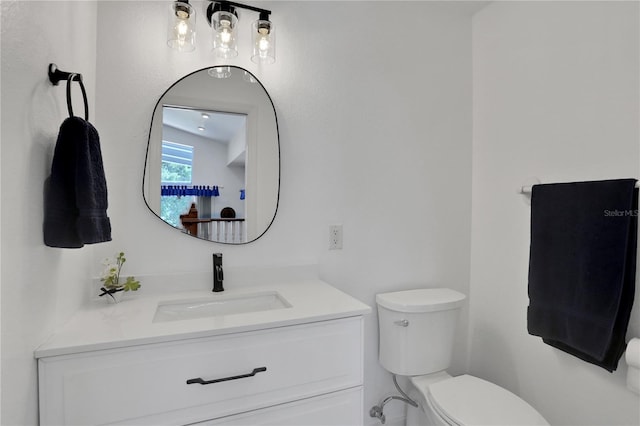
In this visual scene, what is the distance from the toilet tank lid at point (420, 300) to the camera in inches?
60.4

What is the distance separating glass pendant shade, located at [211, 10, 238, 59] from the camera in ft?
4.40

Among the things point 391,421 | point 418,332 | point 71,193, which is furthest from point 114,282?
point 391,421

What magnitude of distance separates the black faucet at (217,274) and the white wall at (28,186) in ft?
1.62

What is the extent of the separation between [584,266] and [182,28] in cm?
182

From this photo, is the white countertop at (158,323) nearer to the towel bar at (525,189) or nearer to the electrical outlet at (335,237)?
the electrical outlet at (335,237)

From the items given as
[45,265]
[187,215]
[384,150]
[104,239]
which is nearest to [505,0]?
[384,150]

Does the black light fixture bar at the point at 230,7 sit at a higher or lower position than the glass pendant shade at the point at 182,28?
higher

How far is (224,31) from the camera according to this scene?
1.34 metres

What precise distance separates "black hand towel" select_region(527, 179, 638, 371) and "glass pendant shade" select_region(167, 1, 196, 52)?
1.61m

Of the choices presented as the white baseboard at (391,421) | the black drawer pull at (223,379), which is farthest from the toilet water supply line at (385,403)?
the black drawer pull at (223,379)

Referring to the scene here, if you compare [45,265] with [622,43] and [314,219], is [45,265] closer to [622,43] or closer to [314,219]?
[314,219]

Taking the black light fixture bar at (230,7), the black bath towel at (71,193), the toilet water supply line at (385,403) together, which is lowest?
the toilet water supply line at (385,403)

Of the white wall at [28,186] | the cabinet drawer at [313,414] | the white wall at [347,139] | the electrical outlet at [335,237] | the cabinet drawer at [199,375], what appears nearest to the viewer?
the white wall at [28,186]

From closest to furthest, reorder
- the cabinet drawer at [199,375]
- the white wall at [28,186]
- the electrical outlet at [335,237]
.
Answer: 1. the white wall at [28,186]
2. the cabinet drawer at [199,375]
3. the electrical outlet at [335,237]
